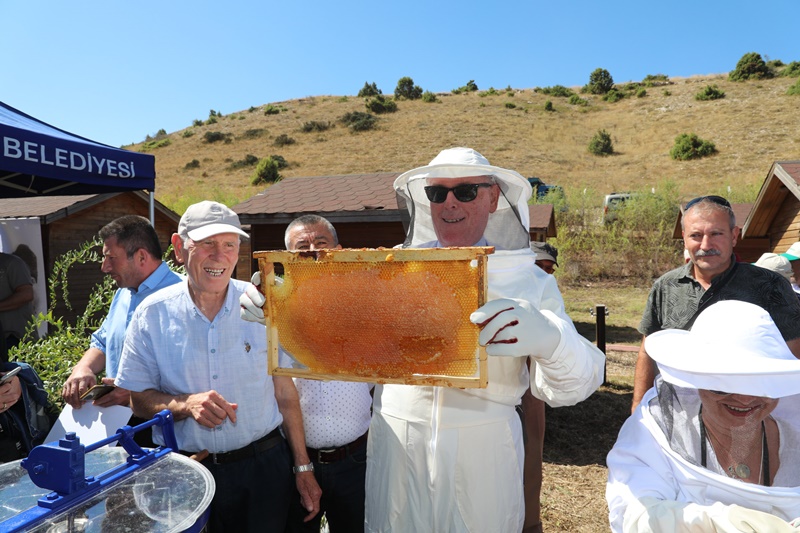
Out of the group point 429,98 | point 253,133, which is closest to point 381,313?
point 253,133

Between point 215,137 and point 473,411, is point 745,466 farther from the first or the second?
point 215,137

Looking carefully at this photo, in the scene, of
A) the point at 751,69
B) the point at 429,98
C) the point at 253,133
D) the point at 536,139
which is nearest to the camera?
the point at 536,139

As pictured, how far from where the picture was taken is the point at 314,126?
5188cm

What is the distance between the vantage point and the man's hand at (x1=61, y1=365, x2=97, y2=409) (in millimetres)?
2390

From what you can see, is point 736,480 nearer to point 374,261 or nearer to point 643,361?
point 374,261

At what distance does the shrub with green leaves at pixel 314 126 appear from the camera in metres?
51.4

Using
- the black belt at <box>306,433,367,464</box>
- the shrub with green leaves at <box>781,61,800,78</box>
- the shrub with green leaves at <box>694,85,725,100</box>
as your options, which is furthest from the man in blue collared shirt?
the shrub with green leaves at <box>781,61,800,78</box>

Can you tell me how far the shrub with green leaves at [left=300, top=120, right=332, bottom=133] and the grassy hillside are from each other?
764mm

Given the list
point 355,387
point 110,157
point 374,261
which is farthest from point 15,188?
point 374,261

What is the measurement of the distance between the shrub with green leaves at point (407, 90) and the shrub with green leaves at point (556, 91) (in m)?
16.5

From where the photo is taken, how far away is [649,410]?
154 cm

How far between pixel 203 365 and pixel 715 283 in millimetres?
2765

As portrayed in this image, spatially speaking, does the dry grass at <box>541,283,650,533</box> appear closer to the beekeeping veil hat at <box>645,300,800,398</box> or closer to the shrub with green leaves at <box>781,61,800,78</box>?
the beekeeping veil hat at <box>645,300,800,398</box>

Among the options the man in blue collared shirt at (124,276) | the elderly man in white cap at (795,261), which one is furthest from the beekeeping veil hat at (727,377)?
the elderly man in white cap at (795,261)
